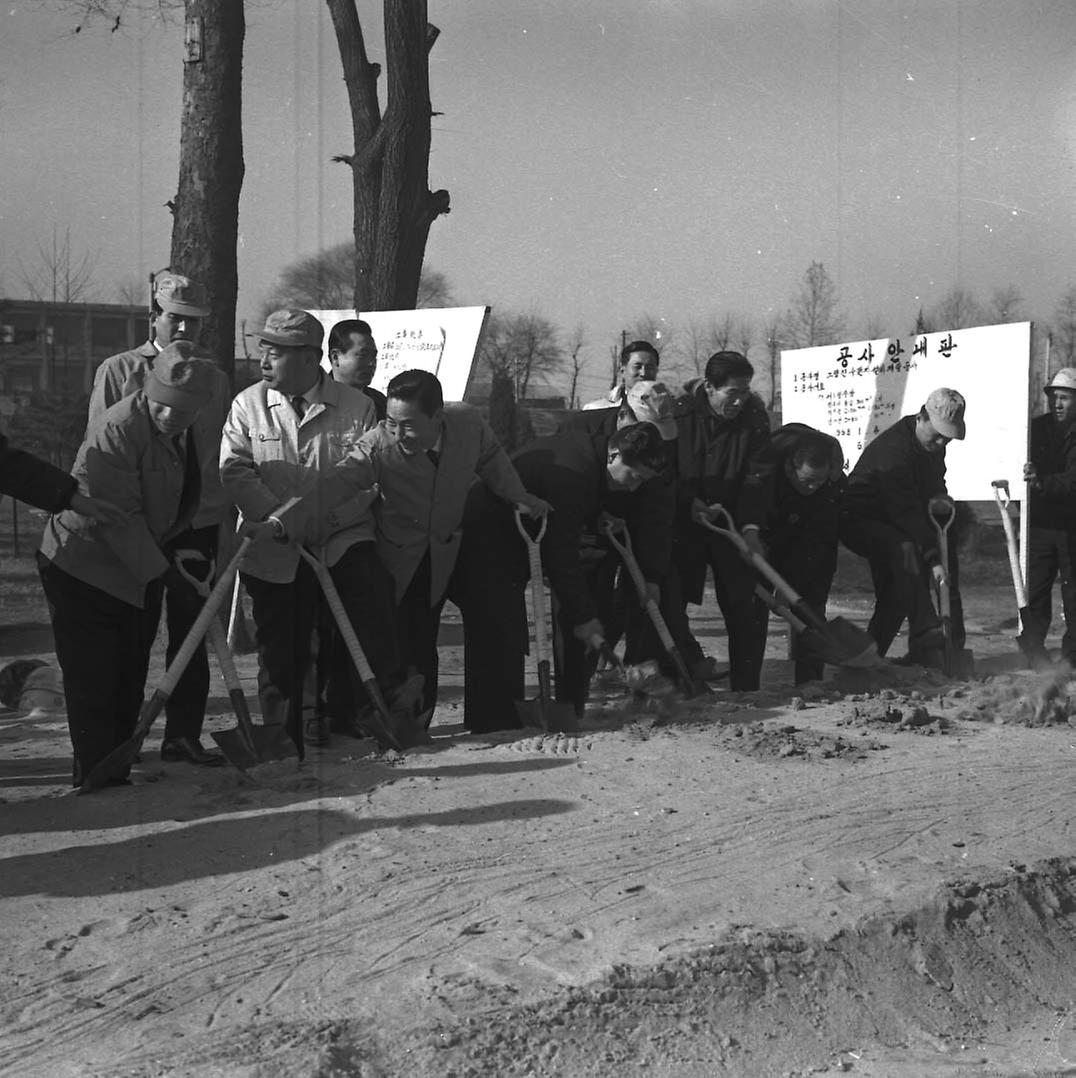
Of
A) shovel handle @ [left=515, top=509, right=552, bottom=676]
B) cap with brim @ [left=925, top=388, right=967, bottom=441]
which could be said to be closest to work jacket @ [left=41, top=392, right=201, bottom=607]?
shovel handle @ [left=515, top=509, right=552, bottom=676]

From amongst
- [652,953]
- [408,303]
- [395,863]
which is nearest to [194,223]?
[408,303]

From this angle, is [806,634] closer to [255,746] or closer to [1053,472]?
[1053,472]

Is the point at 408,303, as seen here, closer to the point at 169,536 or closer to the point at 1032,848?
the point at 169,536

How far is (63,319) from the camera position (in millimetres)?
24703

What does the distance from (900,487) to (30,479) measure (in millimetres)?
4972

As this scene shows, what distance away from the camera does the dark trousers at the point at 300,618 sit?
250 inches

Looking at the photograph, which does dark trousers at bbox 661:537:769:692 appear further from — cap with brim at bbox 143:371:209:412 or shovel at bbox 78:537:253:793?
cap with brim at bbox 143:371:209:412

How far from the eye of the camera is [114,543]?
5.73 m

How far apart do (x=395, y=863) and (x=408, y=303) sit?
293 inches

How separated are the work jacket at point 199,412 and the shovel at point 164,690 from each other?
29cm

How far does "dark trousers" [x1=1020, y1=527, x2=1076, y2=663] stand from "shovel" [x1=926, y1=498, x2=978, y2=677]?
80 cm

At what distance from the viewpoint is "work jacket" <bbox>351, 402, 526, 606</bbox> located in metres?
6.65

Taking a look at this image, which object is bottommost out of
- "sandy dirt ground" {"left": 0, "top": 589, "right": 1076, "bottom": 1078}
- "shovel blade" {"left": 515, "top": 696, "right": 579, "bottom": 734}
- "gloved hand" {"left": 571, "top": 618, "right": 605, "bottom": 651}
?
"sandy dirt ground" {"left": 0, "top": 589, "right": 1076, "bottom": 1078}

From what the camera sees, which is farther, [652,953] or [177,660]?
[177,660]
